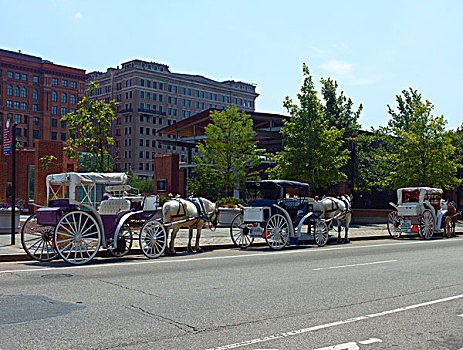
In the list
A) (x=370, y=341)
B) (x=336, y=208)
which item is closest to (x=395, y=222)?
(x=336, y=208)

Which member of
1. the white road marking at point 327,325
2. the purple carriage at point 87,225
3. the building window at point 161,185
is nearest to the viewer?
the white road marking at point 327,325

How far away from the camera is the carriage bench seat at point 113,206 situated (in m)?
14.6

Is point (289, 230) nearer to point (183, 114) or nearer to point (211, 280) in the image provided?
point (211, 280)

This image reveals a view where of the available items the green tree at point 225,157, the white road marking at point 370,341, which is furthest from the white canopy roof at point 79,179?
the green tree at point 225,157

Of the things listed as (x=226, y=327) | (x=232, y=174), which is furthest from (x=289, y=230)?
(x=232, y=174)

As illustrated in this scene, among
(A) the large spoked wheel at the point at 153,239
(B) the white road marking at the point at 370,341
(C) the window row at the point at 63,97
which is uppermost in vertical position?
(C) the window row at the point at 63,97

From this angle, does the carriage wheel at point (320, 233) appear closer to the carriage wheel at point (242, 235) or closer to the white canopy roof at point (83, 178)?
the carriage wheel at point (242, 235)

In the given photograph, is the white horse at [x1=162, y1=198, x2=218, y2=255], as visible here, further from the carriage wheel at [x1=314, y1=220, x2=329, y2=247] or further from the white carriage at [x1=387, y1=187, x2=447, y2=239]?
the white carriage at [x1=387, y1=187, x2=447, y2=239]

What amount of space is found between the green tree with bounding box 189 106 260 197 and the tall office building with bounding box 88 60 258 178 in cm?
9152

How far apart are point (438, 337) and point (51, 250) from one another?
10.5m

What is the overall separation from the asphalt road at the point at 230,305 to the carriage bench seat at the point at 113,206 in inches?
52.5

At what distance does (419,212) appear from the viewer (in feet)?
81.7

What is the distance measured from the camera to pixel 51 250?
14281 millimetres

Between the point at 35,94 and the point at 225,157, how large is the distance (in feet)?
312
